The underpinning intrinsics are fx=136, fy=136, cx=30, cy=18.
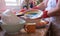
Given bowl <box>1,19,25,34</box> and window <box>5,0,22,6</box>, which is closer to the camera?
bowl <box>1,19,25,34</box>

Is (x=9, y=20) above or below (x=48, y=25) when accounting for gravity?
above

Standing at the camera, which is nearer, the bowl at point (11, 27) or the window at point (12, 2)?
the bowl at point (11, 27)

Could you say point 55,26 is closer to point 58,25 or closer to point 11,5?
point 58,25

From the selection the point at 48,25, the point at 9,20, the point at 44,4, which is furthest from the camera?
the point at 44,4

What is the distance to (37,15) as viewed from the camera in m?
1.29

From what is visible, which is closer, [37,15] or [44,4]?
[37,15]

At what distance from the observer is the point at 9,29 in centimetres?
103

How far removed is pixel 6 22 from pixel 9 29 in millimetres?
58

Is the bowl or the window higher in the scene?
the window

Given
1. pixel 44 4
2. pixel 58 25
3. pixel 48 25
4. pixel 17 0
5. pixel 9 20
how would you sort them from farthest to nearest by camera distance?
1. pixel 17 0
2. pixel 44 4
3. pixel 48 25
4. pixel 58 25
5. pixel 9 20

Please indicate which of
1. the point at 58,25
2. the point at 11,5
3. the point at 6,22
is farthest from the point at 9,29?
the point at 11,5

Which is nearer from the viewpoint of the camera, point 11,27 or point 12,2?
point 11,27

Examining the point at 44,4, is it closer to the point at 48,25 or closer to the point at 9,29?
the point at 48,25

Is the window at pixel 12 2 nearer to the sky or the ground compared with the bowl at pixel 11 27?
nearer to the sky
